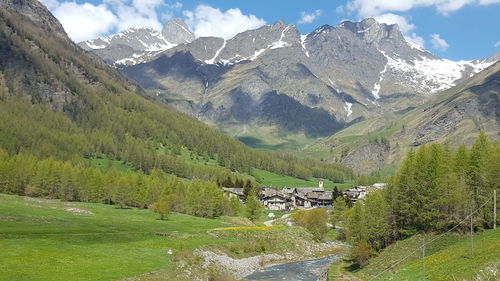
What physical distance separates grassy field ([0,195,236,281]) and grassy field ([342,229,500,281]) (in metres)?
33.2

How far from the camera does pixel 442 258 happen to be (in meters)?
55.7

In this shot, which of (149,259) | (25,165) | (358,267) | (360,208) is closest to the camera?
(149,259)

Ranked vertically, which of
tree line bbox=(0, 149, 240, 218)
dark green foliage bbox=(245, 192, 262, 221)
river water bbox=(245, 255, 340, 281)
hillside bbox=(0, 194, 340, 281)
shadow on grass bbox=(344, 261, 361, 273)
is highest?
tree line bbox=(0, 149, 240, 218)

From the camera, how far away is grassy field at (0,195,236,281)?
49750 millimetres

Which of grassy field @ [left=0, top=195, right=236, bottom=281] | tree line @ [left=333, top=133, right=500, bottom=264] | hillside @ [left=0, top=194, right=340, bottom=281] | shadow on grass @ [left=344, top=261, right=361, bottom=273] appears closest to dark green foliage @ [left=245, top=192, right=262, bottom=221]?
hillside @ [left=0, top=194, right=340, bottom=281]

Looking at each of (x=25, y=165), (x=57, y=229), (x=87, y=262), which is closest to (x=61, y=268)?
(x=87, y=262)

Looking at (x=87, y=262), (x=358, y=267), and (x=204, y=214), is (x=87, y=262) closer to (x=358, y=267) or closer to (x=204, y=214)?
(x=358, y=267)

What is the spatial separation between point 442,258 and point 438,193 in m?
18.1

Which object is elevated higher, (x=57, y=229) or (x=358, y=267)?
(x=57, y=229)

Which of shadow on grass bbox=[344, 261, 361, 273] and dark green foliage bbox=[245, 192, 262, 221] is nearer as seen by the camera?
shadow on grass bbox=[344, 261, 361, 273]

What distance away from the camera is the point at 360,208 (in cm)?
10262

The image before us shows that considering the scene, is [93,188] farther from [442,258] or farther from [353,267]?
[442,258]

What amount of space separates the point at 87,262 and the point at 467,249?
49.3 metres

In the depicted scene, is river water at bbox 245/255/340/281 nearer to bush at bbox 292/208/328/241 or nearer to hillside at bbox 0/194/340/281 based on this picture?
hillside at bbox 0/194/340/281
